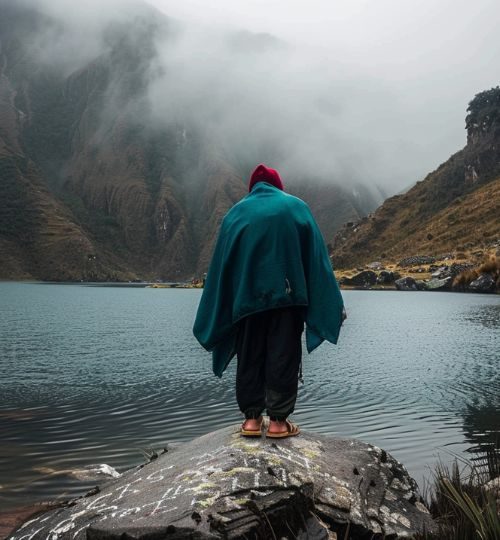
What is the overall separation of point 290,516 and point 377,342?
97.3 feet

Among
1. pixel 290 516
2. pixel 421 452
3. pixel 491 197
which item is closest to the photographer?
pixel 290 516

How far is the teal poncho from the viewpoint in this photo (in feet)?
21.6

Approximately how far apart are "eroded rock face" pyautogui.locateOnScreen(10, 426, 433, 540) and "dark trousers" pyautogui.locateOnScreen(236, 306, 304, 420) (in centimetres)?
49

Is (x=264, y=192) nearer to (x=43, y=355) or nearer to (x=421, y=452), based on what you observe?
(x=421, y=452)

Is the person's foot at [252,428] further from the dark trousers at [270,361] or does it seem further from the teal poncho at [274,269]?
the teal poncho at [274,269]

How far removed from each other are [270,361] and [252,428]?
0.96 meters

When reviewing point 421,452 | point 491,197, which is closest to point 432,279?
point 491,197

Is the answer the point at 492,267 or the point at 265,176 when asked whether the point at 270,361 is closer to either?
the point at 265,176

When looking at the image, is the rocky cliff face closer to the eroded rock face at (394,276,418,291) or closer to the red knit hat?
the eroded rock face at (394,276,418,291)

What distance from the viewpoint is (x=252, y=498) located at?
17.8 feet

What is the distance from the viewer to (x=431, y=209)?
6964 inches

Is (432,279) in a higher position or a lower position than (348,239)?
lower

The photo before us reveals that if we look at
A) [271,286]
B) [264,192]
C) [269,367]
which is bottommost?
[269,367]

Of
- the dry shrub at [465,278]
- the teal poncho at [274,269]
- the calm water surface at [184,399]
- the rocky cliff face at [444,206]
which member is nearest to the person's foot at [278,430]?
the teal poncho at [274,269]
